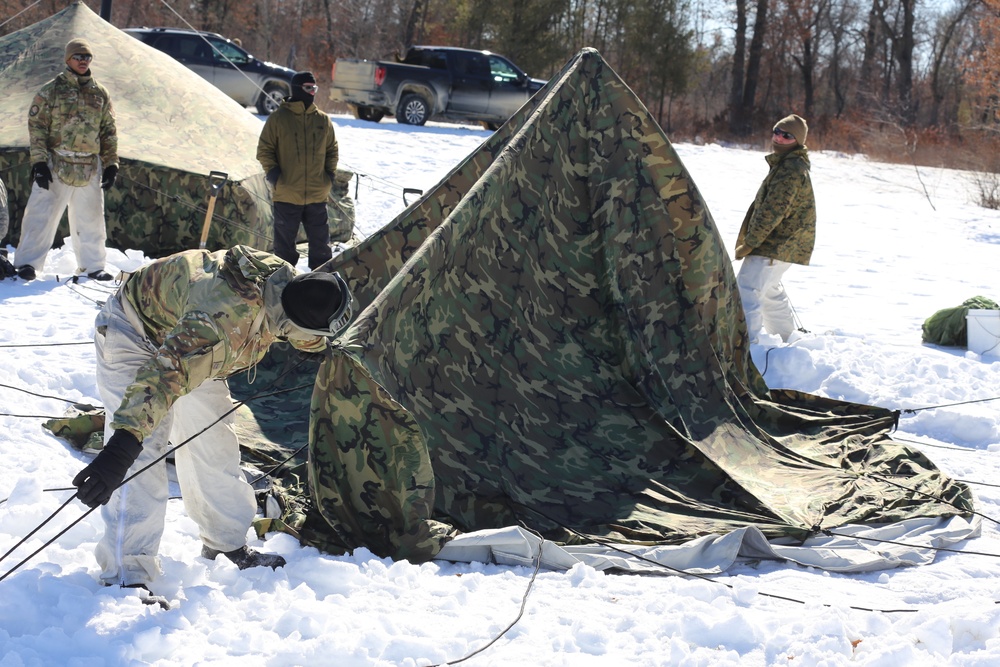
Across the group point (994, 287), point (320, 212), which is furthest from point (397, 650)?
point (994, 287)

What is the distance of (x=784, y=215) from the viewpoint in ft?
23.8

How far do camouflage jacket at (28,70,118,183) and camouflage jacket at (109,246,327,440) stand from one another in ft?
16.3

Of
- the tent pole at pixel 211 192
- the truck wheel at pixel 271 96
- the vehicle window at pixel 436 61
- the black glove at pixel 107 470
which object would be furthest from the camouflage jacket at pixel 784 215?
the vehicle window at pixel 436 61

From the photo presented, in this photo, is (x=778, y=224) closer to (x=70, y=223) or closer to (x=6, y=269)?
(x=70, y=223)

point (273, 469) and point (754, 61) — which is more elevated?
point (754, 61)

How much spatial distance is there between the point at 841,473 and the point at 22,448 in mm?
3907

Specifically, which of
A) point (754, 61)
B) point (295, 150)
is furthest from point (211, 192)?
point (754, 61)

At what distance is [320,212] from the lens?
8180mm

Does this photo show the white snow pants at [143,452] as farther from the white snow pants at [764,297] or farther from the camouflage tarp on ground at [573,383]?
the white snow pants at [764,297]

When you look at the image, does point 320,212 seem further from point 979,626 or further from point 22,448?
point 979,626

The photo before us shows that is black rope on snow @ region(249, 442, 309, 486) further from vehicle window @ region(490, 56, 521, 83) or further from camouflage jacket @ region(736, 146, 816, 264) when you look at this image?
vehicle window @ region(490, 56, 521, 83)

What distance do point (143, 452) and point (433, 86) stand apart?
50.6ft

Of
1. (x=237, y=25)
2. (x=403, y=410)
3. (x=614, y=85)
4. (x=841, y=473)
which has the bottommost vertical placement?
(x=841, y=473)

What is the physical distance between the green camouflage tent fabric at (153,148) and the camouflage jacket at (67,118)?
1.02m
